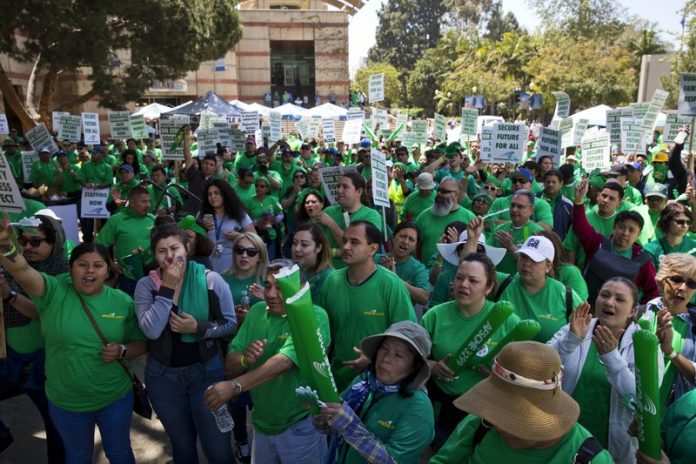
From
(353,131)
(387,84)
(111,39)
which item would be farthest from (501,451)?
(387,84)

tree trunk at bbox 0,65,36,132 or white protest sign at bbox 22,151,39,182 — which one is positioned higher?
tree trunk at bbox 0,65,36,132

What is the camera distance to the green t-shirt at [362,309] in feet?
11.8

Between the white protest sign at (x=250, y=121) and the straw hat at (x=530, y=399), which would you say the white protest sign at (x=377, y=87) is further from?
the straw hat at (x=530, y=399)

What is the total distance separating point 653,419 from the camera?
86.6 inches

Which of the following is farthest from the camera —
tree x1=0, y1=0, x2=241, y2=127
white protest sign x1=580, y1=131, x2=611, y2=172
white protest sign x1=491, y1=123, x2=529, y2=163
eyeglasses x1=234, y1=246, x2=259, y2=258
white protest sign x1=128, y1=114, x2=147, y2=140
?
tree x1=0, y1=0, x2=241, y2=127

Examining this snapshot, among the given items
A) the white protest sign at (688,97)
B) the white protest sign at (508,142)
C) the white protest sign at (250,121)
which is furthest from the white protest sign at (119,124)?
the white protest sign at (688,97)

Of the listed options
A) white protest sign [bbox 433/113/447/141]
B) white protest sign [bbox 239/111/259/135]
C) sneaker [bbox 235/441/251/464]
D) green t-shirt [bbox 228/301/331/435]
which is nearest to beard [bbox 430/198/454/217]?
sneaker [bbox 235/441/251/464]

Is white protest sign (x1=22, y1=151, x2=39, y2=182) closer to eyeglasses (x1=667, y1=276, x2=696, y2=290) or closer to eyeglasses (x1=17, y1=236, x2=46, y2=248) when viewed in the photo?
eyeglasses (x1=17, y1=236, x2=46, y2=248)

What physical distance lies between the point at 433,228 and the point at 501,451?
390 centimetres

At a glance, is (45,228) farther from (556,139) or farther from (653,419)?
(556,139)

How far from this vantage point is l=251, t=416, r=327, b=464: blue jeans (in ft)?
10.2

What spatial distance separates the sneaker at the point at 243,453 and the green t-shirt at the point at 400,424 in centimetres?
208

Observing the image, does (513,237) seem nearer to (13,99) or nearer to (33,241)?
(33,241)

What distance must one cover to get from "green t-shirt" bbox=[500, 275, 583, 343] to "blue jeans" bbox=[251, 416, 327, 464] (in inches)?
59.5
